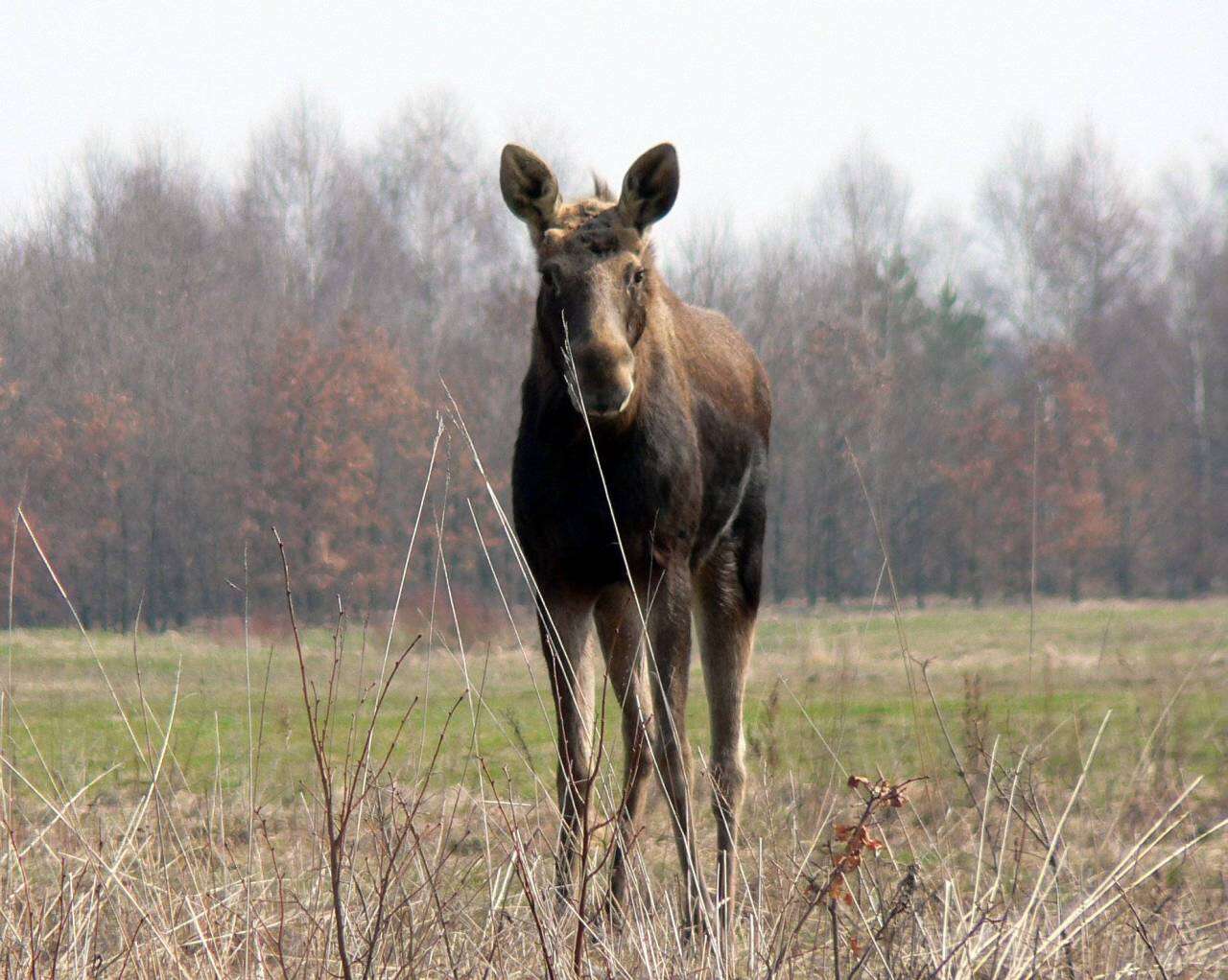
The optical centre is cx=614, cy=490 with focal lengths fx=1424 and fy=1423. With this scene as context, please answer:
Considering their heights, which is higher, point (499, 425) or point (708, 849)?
point (499, 425)

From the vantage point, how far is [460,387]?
30328 millimetres

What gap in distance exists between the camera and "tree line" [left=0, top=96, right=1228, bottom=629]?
13.5 metres

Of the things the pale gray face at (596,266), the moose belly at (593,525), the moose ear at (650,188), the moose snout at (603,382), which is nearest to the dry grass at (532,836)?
the moose belly at (593,525)

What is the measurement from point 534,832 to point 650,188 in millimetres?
2758

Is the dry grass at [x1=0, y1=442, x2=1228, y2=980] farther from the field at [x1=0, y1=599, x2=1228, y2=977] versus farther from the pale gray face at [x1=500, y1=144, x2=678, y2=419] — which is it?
the pale gray face at [x1=500, y1=144, x2=678, y2=419]

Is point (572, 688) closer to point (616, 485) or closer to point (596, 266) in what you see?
point (616, 485)

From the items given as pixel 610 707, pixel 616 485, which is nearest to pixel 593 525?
pixel 616 485

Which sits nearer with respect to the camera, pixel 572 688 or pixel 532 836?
pixel 532 836

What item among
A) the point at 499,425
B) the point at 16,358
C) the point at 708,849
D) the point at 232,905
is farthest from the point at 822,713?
the point at 499,425

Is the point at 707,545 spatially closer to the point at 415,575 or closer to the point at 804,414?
the point at 415,575

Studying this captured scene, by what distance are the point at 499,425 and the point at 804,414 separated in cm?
985

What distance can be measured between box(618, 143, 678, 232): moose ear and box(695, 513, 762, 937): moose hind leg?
146 cm

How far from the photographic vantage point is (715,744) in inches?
218

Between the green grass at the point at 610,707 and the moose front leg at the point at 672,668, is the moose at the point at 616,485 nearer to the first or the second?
the moose front leg at the point at 672,668
